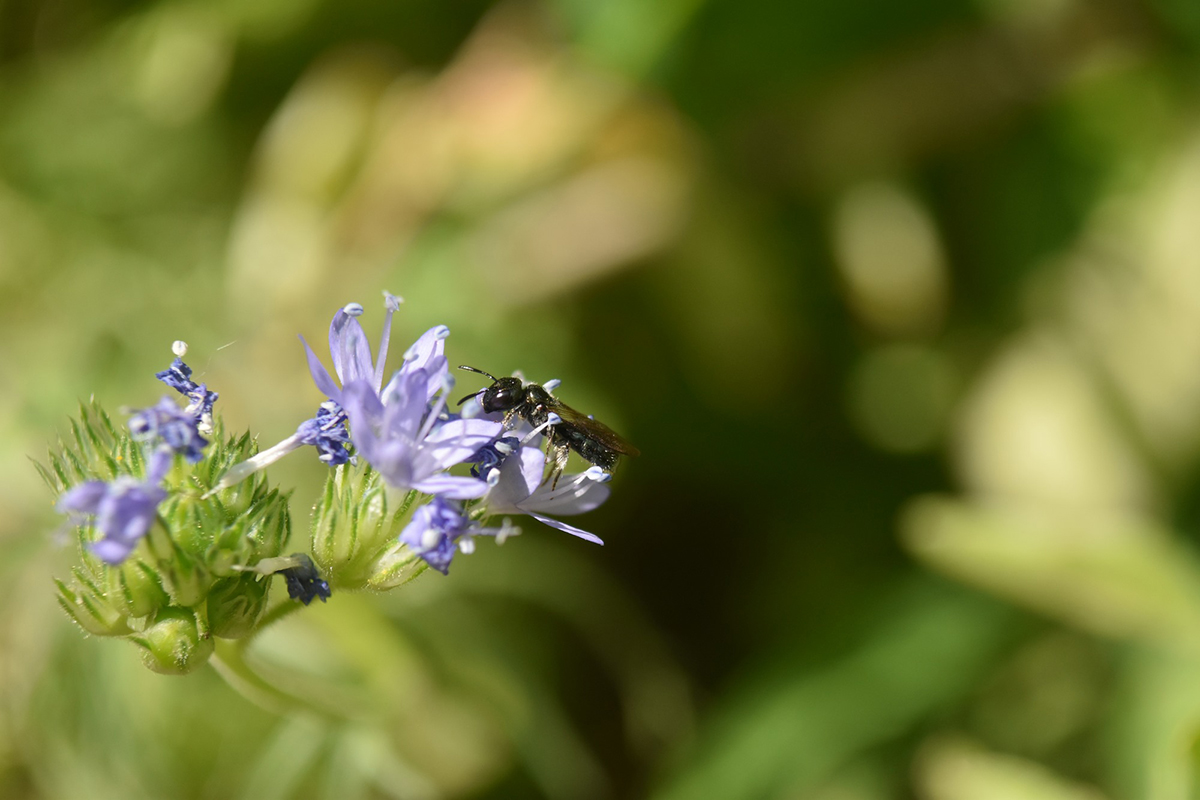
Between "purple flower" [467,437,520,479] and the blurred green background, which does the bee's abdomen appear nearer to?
"purple flower" [467,437,520,479]

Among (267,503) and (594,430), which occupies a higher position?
(594,430)

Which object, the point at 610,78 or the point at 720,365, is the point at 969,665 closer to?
the point at 720,365

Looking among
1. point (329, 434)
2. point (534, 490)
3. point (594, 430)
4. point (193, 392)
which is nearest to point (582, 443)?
point (594, 430)

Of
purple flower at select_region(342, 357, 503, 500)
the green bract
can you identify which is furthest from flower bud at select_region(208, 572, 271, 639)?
purple flower at select_region(342, 357, 503, 500)

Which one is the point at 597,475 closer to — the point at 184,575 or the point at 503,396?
the point at 503,396

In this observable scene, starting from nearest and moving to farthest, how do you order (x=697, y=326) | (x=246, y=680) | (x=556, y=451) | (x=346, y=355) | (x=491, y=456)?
(x=346, y=355) < (x=491, y=456) < (x=246, y=680) < (x=556, y=451) < (x=697, y=326)

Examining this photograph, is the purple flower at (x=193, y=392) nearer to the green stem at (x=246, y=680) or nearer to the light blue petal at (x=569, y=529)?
the green stem at (x=246, y=680)

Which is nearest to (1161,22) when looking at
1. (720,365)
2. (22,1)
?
(720,365)
